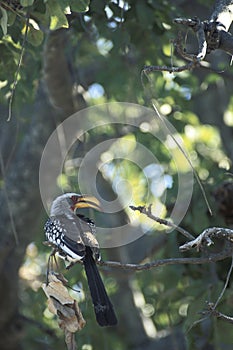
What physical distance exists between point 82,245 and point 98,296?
258 millimetres

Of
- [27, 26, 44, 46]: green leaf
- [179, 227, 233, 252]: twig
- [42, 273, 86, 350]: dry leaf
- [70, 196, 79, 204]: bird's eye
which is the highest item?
[27, 26, 44, 46]: green leaf

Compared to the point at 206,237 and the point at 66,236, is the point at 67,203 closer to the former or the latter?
the point at 66,236

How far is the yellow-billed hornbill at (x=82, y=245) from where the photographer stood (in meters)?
3.60

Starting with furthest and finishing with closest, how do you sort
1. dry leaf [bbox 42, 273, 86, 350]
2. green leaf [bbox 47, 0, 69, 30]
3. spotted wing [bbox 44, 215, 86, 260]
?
1. spotted wing [bbox 44, 215, 86, 260]
2. green leaf [bbox 47, 0, 69, 30]
3. dry leaf [bbox 42, 273, 86, 350]

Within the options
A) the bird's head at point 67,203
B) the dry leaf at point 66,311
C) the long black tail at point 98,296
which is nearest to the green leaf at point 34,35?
the bird's head at point 67,203

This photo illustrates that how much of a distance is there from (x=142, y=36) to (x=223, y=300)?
1626 mm

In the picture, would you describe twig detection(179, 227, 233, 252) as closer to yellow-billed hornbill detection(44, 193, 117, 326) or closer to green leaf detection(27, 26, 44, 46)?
yellow-billed hornbill detection(44, 193, 117, 326)

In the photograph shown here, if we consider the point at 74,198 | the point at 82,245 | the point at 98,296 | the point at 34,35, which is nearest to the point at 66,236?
the point at 82,245

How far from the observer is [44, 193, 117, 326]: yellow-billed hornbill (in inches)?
142

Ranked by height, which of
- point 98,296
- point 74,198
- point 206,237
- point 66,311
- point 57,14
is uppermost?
point 57,14

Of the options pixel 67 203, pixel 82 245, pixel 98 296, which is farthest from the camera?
pixel 67 203

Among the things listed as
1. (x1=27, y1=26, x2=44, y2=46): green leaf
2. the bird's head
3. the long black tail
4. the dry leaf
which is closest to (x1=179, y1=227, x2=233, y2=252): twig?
the dry leaf

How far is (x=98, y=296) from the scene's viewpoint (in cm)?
364

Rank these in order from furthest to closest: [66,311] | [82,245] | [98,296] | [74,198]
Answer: [74,198]
[82,245]
[98,296]
[66,311]
